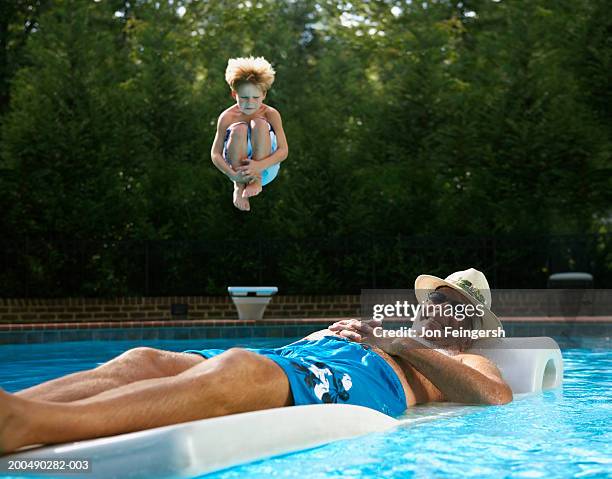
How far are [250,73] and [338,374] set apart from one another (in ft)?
8.85

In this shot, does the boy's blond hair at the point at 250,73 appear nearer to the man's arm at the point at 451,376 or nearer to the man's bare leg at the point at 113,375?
the man's arm at the point at 451,376

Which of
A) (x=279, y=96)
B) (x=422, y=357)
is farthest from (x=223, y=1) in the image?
(x=422, y=357)

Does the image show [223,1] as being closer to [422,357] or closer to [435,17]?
[435,17]

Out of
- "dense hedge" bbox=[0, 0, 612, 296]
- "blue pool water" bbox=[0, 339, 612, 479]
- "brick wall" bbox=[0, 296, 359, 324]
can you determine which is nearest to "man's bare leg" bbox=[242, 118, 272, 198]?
"blue pool water" bbox=[0, 339, 612, 479]

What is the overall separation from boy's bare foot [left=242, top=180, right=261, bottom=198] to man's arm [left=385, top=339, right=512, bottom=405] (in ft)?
7.23

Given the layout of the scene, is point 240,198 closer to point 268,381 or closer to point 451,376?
point 451,376

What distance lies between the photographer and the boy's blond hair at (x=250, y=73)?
6195mm

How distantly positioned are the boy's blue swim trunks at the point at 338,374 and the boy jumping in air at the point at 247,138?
2111 millimetres

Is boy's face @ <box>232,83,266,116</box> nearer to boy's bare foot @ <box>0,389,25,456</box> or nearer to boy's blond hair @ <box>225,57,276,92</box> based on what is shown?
boy's blond hair @ <box>225,57,276,92</box>

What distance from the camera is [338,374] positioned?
14.0ft

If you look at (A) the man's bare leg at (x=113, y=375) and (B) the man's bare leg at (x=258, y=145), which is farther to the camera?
(B) the man's bare leg at (x=258, y=145)

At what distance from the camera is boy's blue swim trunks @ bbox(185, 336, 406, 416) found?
4.04 m

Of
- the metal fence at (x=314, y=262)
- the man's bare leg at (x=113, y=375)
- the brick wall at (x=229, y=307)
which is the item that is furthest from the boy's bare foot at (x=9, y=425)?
the metal fence at (x=314, y=262)

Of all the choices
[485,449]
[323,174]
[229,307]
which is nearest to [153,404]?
[485,449]
